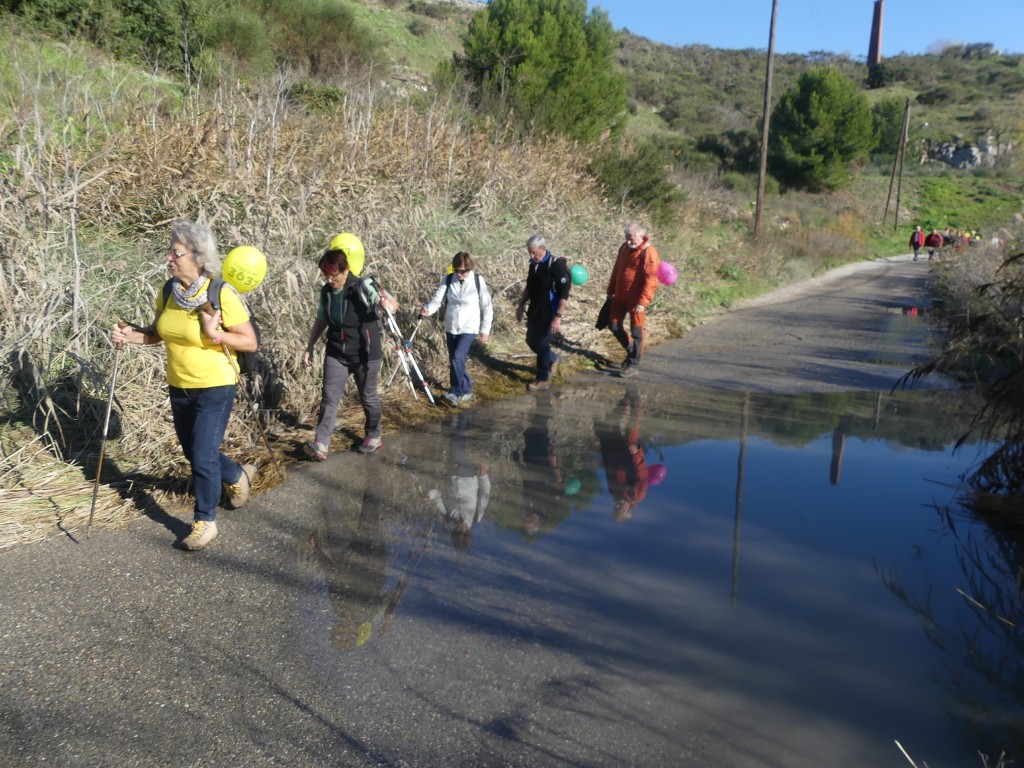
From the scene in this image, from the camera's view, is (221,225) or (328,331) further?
(221,225)

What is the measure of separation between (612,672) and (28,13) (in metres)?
15.6

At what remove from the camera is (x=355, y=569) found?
4.61 meters

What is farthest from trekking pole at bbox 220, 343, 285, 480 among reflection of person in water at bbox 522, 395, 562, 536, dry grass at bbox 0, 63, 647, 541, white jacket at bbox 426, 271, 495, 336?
white jacket at bbox 426, 271, 495, 336

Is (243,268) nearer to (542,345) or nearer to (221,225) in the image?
(221,225)

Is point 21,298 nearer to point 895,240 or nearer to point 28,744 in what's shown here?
point 28,744

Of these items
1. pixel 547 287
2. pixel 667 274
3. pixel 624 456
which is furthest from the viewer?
pixel 667 274

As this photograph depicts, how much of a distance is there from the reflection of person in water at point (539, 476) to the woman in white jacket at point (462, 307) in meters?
0.96

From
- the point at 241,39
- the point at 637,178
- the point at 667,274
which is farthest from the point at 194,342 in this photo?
the point at 637,178

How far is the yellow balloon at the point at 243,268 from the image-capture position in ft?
16.6

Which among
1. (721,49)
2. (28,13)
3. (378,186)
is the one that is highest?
(721,49)

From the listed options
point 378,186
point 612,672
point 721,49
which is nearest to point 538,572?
point 612,672

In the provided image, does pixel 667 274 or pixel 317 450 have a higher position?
pixel 667 274

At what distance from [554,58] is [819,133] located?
33.7m

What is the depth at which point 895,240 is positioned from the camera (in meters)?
46.6
